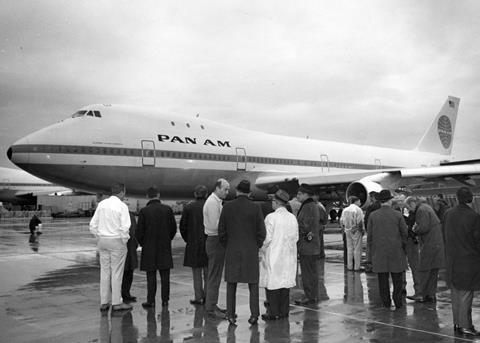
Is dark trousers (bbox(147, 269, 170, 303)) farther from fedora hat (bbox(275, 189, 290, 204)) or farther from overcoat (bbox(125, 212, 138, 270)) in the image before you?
fedora hat (bbox(275, 189, 290, 204))

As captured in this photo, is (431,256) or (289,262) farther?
(431,256)

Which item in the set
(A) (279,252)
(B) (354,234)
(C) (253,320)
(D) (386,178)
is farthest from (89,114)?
(C) (253,320)

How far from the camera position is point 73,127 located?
16.3 metres

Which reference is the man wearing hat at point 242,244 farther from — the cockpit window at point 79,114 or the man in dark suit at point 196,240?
the cockpit window at point 79,114

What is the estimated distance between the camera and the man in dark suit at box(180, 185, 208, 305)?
270 inches

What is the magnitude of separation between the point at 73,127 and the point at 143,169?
8.91 ft

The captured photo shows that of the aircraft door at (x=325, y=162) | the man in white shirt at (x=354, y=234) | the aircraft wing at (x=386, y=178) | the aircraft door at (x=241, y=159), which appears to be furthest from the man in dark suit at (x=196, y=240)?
the aircraft door at (x=325, y=162)

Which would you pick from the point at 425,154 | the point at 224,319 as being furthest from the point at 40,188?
the point at 224,319

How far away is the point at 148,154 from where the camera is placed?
17.1 m

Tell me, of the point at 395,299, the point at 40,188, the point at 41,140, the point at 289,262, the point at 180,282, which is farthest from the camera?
the point at 40,188

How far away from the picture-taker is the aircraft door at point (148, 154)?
17.0 metres

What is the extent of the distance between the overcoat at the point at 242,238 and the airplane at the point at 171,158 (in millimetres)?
9318

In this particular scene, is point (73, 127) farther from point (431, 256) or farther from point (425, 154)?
point (425, 154)

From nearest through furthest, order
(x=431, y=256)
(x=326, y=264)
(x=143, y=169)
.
Result: (x=431, y=256), (x=326, y=264), (x=143, y=169)
